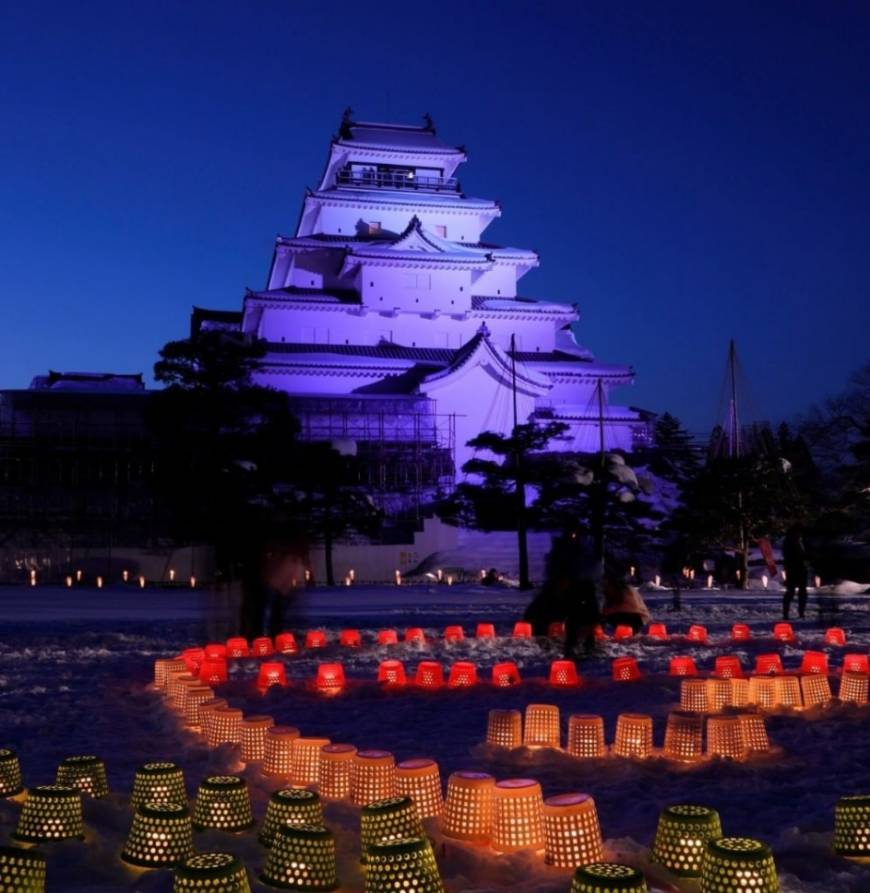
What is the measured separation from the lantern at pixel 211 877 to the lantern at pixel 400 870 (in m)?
0.41

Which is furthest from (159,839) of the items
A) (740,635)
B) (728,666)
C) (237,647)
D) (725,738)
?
(740,635)

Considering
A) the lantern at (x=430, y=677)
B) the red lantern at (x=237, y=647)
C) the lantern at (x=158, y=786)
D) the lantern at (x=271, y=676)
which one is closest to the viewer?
the lantern at (x=158, y=786)

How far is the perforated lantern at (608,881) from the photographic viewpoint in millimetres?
2906

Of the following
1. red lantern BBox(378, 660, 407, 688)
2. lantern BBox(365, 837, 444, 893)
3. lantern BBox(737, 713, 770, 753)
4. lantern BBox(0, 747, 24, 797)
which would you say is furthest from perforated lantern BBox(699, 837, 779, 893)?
red lantern BBox(378, 660, 407, 688)

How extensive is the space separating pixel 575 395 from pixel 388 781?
34083mm

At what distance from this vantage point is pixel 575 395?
124ft

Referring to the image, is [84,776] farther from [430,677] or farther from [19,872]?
[430,677]

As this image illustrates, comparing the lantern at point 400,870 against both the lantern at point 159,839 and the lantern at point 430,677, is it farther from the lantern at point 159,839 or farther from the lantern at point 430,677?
the lantern at point 430,677

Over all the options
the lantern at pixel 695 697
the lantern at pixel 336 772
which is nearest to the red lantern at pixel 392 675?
the lantern at pixel 695 697

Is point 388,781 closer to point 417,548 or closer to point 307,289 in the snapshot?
point 417,548

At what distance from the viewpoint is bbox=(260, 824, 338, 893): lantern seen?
3.34 metres

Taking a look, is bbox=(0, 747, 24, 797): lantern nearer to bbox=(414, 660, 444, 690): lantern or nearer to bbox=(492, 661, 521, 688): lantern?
bbox=(414, 660, 444, 690): lantern

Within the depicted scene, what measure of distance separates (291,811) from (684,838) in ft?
4.78

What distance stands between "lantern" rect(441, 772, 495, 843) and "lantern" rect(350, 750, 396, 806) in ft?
1.39
